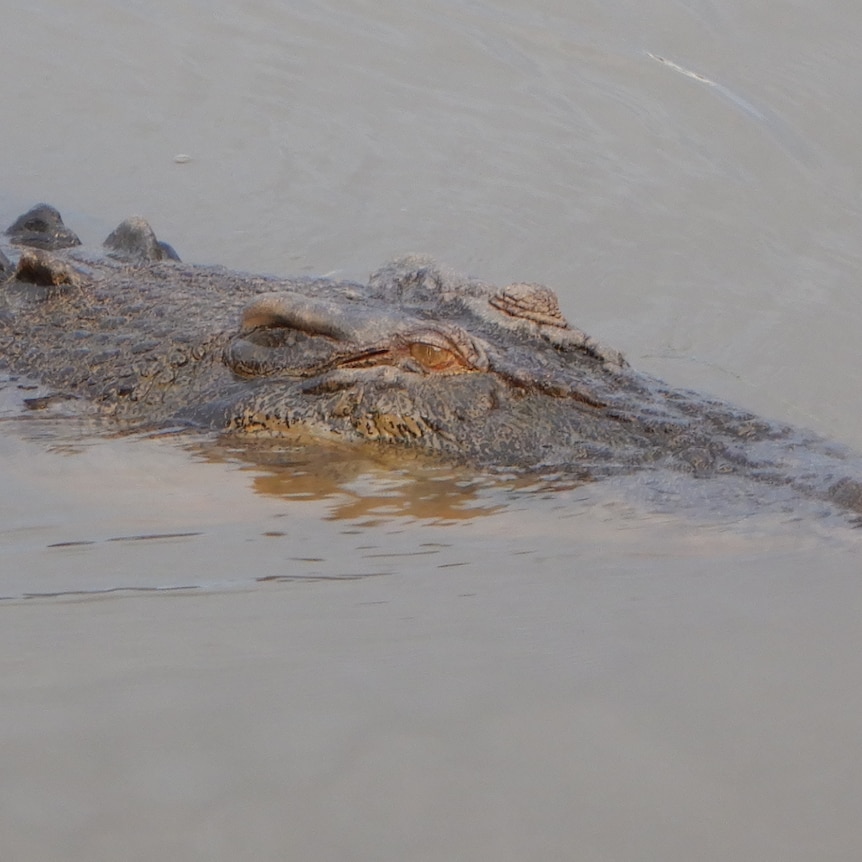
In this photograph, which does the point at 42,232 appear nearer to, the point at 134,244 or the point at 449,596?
the point at 134,244

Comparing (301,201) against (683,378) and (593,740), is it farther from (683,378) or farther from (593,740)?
(593,740)

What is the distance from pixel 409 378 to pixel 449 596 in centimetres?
129

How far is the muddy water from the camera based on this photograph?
3670 mm

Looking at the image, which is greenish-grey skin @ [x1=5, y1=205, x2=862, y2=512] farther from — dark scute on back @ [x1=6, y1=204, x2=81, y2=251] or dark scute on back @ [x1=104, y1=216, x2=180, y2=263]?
dark scute on back @ [x1=6, y1=204, x2=81, y2=251]

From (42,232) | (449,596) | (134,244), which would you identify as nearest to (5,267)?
(134,244)

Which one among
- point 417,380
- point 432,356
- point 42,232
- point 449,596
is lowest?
point 449,596

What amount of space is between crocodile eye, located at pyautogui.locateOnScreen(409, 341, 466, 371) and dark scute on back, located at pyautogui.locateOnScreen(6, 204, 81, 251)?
10.4 feet

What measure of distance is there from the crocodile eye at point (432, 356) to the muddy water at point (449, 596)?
0.48 metres

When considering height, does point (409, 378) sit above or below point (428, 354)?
below

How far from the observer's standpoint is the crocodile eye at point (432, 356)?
5.84 metres

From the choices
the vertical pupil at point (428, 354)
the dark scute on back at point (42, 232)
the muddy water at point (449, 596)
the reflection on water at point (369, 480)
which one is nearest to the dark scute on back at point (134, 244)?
the dark scute on back at point (42, 232)

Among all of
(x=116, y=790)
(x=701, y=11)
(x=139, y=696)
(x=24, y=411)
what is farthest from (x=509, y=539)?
(x=701, y=11)

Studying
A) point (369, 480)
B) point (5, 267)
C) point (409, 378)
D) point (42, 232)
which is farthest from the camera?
point (42, 232)

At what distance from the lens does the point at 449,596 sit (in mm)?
4836
